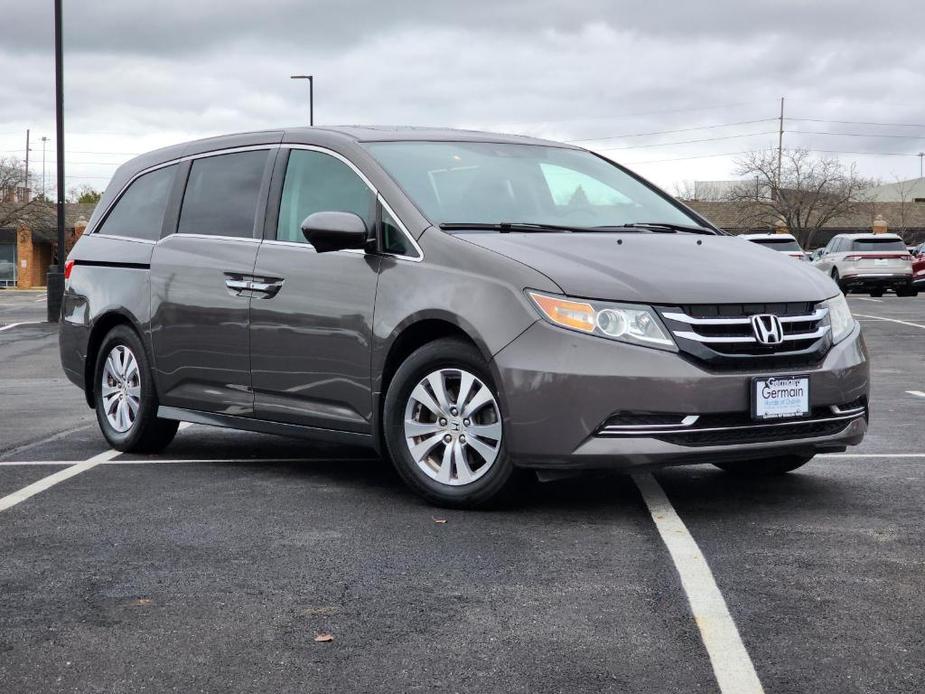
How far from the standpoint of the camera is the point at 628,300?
565 cm

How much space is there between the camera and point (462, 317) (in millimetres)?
5941

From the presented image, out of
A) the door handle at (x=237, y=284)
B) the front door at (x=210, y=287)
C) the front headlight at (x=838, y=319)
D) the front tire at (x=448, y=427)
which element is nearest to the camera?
the front tire at (x=448, y=427)

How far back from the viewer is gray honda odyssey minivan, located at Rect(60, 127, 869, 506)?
5.66 m

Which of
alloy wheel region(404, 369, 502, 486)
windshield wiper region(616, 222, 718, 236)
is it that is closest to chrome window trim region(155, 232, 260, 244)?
alloy wheel region(404, 369, 502, 486)

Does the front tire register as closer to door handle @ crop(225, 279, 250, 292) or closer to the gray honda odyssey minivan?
the gray honda odyssey minivan

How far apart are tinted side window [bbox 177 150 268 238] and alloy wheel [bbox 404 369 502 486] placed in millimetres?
1717

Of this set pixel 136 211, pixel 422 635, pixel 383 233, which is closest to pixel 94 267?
pixel 136 211

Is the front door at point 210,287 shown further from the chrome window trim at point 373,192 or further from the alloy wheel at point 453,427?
the alloy wheel at point 453,427

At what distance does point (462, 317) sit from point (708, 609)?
2034 mm

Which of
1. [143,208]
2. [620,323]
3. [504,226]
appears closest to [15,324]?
[143,208]

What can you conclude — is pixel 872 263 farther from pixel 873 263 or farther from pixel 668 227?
pixel 668 227

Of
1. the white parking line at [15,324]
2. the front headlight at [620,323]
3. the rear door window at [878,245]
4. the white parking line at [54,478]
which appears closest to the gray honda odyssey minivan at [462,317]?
the front headlight at [620,323]

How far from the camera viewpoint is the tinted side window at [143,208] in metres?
8.20

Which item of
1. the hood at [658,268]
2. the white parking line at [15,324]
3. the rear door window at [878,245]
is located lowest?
the white parking line at [15,324]
